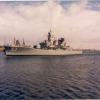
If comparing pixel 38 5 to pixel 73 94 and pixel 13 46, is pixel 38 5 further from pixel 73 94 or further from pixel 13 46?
pixel 13 46

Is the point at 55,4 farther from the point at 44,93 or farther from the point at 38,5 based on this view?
the point at 44,93

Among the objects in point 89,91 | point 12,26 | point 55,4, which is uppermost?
point 55,4

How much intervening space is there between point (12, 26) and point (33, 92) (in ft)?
14.2

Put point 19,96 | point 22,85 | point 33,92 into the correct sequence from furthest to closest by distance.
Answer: point 22,85 < point 33,92 < point 19,96

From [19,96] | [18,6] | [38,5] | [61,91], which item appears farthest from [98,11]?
[19,96]

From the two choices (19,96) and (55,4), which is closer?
(19,96)

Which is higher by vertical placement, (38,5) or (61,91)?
(38,5)

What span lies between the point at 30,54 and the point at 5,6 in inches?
727

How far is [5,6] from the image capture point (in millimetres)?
8930

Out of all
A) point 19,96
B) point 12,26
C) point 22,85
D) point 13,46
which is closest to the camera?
point 19,96

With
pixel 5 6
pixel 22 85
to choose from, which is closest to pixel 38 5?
pixel 5 6

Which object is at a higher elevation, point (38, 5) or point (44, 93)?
point (38, 5)

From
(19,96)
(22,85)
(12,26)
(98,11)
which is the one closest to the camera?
(19,96)

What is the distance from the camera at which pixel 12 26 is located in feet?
32.1
